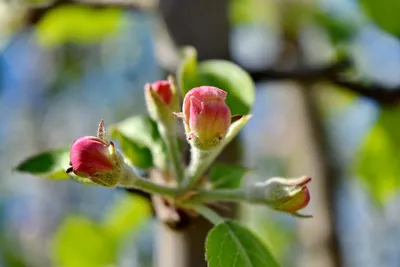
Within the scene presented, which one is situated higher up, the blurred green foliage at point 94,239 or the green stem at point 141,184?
the green stem at point 141,184

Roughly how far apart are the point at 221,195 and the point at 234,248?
0.20ft

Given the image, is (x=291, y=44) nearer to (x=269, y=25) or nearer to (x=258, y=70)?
(x=269, y=25)

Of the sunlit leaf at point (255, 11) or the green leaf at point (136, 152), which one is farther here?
the sunlit leaf at point (255, 11)

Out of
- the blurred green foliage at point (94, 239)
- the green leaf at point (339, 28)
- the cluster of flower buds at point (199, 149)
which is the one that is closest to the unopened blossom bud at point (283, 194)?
the cluster of flower buds at point (199, 149)

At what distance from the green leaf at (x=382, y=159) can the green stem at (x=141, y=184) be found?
0.59 meters

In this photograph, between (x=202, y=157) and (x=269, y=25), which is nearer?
(x=202, y=157)

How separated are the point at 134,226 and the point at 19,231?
1.76 meters

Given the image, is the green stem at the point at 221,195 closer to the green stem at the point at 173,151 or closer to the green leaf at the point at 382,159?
the green stem at the point at 173,151

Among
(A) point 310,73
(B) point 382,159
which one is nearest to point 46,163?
(A) point 310,73

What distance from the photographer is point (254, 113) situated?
3.02ft

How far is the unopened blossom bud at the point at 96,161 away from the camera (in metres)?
0.51

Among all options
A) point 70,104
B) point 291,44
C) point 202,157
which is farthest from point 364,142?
point 70,104

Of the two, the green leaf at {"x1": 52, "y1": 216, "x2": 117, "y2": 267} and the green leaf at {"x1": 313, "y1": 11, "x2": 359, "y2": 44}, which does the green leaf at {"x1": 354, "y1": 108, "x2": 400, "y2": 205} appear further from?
the green leaf at {"x1": 52, "y1": 216, "x2": 117, "y2": 267}

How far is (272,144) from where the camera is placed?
10.8ft
